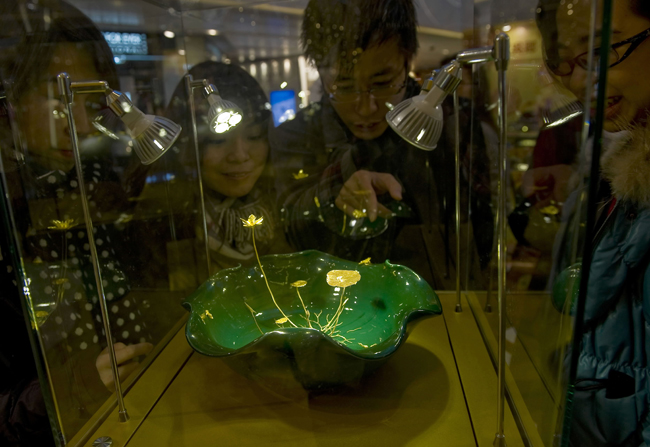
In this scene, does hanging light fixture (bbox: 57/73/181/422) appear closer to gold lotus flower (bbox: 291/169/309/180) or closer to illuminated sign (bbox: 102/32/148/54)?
illuminated sign (bbox: 102/32/148/54)

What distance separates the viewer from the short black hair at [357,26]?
1.22 metres

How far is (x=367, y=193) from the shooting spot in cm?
134

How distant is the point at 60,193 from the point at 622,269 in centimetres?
102

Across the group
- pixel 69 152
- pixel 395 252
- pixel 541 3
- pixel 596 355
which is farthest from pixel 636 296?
pixel 69 152

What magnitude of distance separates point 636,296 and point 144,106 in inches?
45.1

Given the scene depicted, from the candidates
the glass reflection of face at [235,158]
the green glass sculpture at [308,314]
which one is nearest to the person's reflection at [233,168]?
the glass reflection of face at [235,158]

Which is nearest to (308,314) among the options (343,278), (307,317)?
(307,317)

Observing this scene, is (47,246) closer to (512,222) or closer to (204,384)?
(204,384)

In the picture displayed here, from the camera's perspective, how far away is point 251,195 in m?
1.40

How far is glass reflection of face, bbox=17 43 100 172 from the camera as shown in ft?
2.72

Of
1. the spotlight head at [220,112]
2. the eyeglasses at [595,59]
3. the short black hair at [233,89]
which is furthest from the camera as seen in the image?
the short black hair at [233,89]

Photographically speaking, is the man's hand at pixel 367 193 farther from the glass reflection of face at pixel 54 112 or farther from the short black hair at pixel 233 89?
the glass reflection of face at pixel 54 112

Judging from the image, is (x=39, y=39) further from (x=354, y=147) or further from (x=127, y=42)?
(x=354, y=147)

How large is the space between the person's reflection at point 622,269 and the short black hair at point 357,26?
504 mm
